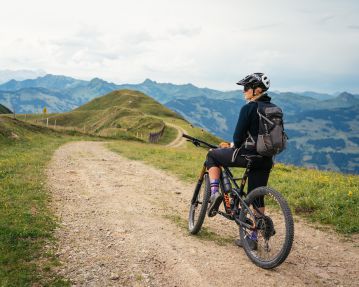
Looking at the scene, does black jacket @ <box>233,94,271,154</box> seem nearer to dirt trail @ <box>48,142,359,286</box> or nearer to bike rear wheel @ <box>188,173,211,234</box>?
bike rear wheel @ <box>188,173,211,234</box>

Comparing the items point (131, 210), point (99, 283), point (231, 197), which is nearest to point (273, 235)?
point (231, 197)

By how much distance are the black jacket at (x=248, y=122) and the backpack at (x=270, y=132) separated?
204 mm

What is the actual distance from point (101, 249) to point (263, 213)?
366 centimetres

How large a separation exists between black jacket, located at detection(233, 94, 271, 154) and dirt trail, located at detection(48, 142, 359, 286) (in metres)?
2.54

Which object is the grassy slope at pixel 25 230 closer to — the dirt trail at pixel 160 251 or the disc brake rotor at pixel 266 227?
the dirt trail at pixel 160 251

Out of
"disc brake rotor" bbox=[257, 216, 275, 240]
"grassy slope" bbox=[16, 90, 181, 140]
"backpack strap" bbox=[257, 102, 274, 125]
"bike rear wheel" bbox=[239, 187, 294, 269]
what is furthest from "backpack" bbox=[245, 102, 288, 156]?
"grassy slope" bbox=[16, 90, 181, 140]

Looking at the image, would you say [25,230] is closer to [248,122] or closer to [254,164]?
[254,164]

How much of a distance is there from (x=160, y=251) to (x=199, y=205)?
2.11m

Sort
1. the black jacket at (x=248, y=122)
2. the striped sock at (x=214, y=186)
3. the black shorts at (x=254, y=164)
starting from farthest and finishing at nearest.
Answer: the striped sock at (x=214, y=186) < the black shorts at (x=254, y=164) < the black jacket at (x=248, y=122)

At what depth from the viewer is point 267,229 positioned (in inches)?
283

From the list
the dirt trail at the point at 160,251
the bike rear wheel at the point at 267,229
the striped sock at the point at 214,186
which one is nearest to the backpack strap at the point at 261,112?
the bike rear wheel at the point at 267,229

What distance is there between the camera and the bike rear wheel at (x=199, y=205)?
878 centimetres

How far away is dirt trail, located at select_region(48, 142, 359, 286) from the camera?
6.66 m

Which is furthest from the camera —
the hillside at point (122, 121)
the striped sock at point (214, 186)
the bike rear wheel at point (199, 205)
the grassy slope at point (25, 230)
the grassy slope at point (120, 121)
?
the grassy slope at point (120, 121)
